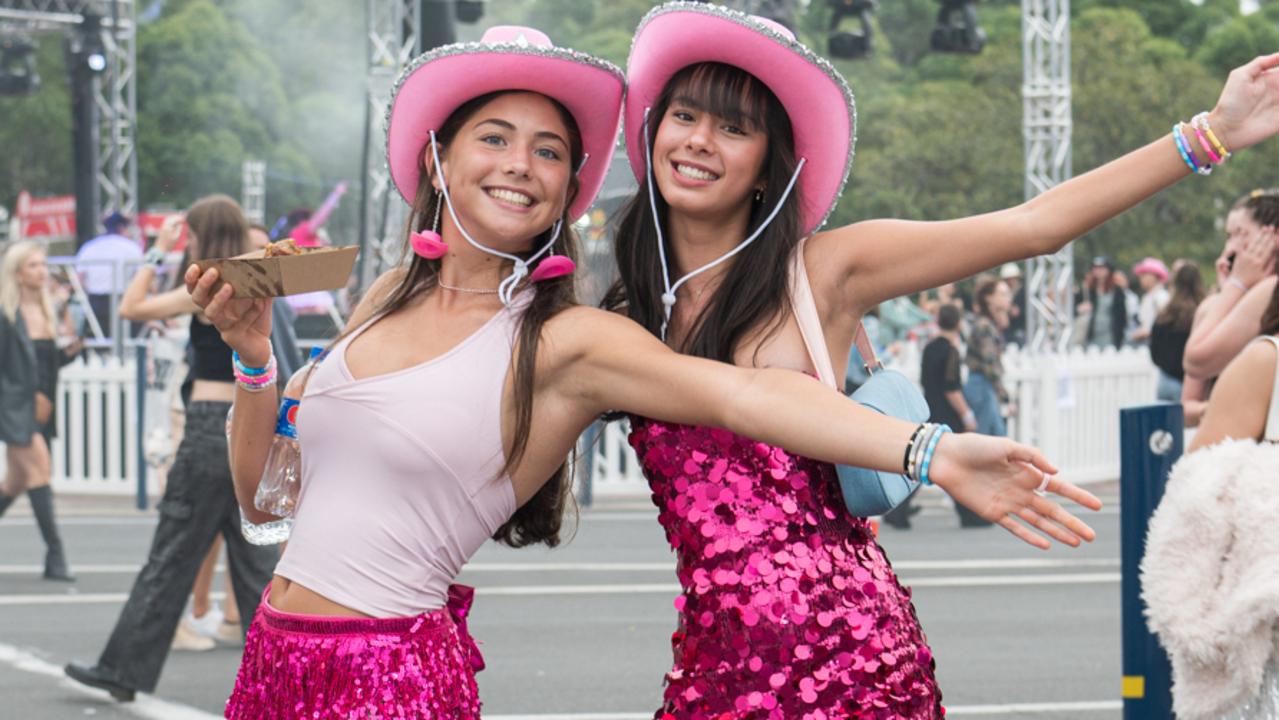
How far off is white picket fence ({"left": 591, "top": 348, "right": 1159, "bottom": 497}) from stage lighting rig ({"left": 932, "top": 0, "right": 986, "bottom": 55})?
15.2 ft

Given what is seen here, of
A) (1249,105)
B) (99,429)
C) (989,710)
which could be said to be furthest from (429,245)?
(99,429)

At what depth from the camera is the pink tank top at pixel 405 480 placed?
3.05 metres

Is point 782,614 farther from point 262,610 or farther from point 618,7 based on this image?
point 618,7

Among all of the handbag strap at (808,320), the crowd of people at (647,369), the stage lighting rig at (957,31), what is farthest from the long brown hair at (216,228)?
the stage lighting rig at (957,31)

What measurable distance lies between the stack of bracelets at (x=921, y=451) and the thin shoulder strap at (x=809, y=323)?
38 centimetres

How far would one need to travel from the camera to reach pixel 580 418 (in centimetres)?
314

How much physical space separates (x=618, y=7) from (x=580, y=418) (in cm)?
5796

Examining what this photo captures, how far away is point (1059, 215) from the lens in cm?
314

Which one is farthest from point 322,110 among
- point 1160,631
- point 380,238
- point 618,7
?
point 1160,631

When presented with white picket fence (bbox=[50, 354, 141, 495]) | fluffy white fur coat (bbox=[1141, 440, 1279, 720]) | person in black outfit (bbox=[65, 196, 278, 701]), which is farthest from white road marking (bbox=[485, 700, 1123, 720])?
white picket fence (bbox=[50, 354, 141, 495])

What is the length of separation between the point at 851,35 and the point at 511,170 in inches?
671

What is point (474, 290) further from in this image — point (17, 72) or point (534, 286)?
point (17, 72)

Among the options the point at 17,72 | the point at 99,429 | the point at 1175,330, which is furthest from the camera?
the point at 17,72

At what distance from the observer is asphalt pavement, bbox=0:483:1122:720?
730cm
